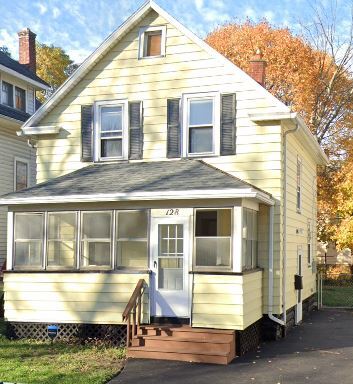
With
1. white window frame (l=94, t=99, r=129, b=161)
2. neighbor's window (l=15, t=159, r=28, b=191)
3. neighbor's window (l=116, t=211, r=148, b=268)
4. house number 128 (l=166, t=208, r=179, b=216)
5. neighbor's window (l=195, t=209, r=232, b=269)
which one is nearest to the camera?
neighbor's window (l=195, t=209, r=232, b=269)

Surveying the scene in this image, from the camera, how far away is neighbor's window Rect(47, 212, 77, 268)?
14.4 meters

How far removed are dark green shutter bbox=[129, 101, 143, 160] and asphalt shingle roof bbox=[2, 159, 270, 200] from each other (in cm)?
33

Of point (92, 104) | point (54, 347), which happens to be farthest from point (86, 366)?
point (92, 104)

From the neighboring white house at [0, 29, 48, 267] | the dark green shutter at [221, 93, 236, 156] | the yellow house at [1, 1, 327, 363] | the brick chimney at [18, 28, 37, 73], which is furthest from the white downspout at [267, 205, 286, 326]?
the brick chimney at [18, 28, 37, 73]

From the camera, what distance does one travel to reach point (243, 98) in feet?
49.5

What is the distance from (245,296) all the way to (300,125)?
492cm

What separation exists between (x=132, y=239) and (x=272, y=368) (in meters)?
4.40

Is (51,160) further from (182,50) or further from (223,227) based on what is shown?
(223,227)

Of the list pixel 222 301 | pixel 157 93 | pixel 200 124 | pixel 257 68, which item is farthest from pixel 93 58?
pixel 222 301

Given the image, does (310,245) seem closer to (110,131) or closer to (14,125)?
(110,131)

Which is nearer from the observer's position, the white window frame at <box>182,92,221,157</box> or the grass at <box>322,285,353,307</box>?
the white window frame at <box>182,92,221,157</box>

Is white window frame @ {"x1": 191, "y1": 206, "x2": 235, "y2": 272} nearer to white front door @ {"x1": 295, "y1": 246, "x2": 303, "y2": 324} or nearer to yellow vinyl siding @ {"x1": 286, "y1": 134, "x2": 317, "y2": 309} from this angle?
yellow vinyl siding @ {"x1": 286, "y1": 134, "x2": 317, "y2": 309}

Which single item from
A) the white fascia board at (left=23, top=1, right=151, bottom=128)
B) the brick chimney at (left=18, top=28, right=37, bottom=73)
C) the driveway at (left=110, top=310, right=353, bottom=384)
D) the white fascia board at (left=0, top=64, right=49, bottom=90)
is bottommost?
the driveway at (left=110, top=310, right=353, bottom=384)

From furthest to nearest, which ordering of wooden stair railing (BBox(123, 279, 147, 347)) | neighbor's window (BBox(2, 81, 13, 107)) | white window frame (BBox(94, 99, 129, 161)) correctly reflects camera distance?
neighbor's window (BBox(2, 81, 13, 107)), white window frame (BBox(94, 99, 129, 161)), wooden stair railing (BBox(123, 279, 147, 347))
